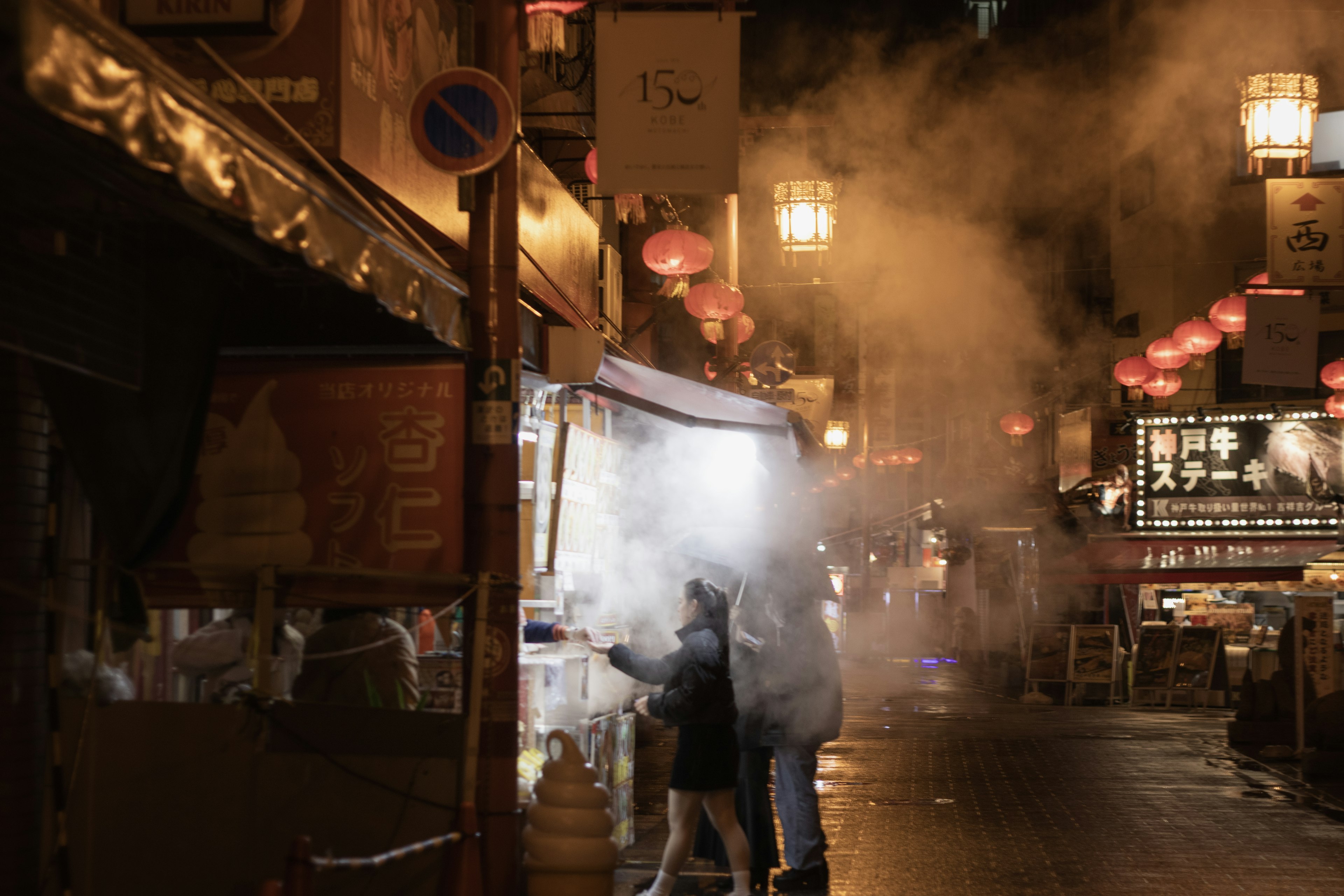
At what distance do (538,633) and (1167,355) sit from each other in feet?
48.4

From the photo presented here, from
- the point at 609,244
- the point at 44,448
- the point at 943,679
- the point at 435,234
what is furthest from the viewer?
the point at 943,679

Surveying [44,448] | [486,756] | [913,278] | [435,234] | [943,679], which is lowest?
[943,679]

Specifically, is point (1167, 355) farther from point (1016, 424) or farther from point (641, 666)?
point (641, 666)

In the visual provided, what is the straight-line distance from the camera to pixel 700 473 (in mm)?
11094

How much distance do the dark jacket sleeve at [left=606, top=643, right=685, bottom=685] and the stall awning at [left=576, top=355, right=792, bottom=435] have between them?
168cm

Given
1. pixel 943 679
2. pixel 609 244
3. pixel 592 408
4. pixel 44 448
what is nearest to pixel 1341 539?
pixel 943 679

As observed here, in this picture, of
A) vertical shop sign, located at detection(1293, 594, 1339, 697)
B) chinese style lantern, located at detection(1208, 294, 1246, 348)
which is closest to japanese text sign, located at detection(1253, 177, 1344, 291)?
chinese style lantern, located at detection(1208, 294, 1246, 348)

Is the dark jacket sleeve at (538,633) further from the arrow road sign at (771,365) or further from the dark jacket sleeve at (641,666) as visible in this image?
the arrow road sign at (771,365)

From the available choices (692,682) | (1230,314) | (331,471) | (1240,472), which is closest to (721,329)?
(1230,314)

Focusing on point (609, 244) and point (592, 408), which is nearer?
point (592, 408)

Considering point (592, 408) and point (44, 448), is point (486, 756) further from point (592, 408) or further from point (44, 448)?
point (592, 408)

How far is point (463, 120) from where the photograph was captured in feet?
18.2

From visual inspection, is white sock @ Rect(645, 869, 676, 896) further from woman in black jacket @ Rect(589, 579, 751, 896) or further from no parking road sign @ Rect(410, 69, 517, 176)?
no parking road sign @ Rect(410, 69, 517, 176)

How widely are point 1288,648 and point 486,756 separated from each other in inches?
490
